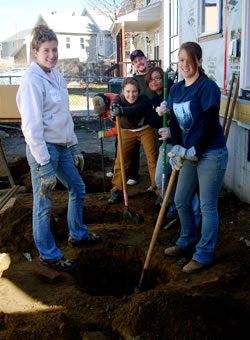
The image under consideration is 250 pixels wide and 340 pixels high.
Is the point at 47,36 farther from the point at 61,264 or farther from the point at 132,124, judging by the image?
the point at 132,124

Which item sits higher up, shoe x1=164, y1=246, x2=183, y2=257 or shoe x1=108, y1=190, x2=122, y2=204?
shoe x1=108, y1=190, x2=122, y2=204

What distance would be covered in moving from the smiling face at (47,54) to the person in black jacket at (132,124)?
1787mm

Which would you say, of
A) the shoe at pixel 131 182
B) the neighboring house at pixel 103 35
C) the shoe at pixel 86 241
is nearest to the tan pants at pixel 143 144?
the shoe at pixel 131 182

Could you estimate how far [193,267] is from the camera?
3973 mm

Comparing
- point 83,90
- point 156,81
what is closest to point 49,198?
point 156,81

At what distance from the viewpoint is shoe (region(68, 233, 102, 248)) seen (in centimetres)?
471

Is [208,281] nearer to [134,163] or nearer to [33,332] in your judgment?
[33,332]

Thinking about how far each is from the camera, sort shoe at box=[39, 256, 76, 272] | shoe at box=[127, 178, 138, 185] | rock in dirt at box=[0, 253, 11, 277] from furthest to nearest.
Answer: shoe at box=[127, 178, 138, 185], rock in dirt at box=[0, 253, 11, 277], shoe at box=[39, 256, 76, 272]

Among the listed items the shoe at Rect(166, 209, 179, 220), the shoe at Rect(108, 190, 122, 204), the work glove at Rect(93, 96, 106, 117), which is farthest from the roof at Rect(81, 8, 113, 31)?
the shoe at Rect(166, 209, 179, 220)

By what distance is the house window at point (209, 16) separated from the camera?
20.7 feet

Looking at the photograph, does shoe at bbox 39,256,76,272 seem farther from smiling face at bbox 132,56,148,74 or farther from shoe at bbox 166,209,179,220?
smiling face at bbox 132,56,148,74

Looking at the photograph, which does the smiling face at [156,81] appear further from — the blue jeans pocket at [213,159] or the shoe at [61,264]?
the shoe at [61,264]

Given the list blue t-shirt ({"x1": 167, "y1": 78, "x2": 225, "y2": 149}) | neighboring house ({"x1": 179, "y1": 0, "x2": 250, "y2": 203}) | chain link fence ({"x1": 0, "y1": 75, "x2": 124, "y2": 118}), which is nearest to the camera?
blue t-shirt ({"x1": 167, "y1": 78, "x2": 225, "y2": 149})

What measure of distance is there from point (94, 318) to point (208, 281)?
3.70 ft
